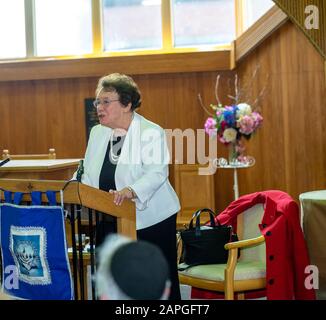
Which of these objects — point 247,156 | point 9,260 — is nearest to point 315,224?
point 9,260

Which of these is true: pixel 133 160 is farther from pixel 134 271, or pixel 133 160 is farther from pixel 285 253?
pixel 134 271

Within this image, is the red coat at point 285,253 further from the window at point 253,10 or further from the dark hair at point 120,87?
the window at point 253,10

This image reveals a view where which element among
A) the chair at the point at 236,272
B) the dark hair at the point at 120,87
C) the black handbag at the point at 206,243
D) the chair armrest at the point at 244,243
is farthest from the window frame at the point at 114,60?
the dark hair at the point at 120,87

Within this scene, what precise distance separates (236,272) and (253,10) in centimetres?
367

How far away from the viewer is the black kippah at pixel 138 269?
1216 millimetres

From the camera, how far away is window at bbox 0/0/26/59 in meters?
6.80

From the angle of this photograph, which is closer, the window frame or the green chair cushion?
the green chair cushion

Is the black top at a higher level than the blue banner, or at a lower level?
higher

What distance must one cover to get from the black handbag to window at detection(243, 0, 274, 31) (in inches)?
128

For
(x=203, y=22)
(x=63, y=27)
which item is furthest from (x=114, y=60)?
(x=203, y=22)

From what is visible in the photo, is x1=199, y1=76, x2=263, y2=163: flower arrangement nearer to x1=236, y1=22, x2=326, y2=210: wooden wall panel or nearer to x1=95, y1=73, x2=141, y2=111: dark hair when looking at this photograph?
x1=236, y1=22, x2=326, y2=210: wooden wall panel

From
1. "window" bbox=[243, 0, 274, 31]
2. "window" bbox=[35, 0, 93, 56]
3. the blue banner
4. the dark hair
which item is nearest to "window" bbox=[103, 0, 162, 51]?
"window" bbox=[35, 0, 93, 56]

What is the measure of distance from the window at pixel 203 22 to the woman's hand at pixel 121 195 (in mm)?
4150

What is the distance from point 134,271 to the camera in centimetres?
123
